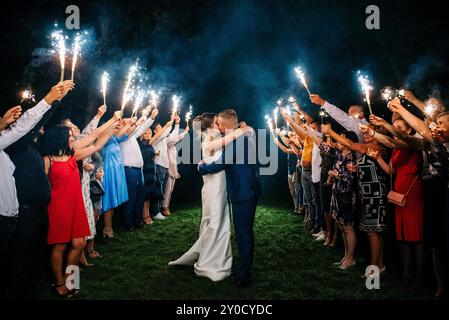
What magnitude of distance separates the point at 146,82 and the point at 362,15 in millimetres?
10468

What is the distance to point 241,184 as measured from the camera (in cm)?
477

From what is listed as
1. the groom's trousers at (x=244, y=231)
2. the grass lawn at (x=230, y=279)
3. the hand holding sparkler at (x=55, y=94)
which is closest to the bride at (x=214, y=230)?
the grass lawn at (x=230, y=279)

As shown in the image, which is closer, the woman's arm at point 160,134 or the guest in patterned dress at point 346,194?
the guest in patterned dress at point 346,194

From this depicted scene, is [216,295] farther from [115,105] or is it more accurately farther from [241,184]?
[115,105]

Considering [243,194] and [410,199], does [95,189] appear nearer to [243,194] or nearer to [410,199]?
[243,194]

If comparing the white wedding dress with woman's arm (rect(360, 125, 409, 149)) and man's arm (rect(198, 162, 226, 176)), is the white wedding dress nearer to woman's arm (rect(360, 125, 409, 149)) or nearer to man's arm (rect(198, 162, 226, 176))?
man's arm (rect(198, 162, 226, 176))

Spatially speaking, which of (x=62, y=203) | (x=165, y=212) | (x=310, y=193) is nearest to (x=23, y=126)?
(x=62, y=203)

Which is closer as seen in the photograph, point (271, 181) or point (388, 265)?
point (388, 265)

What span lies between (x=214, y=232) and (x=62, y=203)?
2126 mm

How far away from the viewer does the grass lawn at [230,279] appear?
4547 millimetres

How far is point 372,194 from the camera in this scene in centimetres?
510

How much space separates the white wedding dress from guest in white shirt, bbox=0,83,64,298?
236cm

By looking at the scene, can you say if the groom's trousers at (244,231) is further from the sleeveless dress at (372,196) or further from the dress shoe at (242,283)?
the sleeveless dress at (372,196)

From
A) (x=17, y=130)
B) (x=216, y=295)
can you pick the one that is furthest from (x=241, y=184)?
(x=17, y=130)
